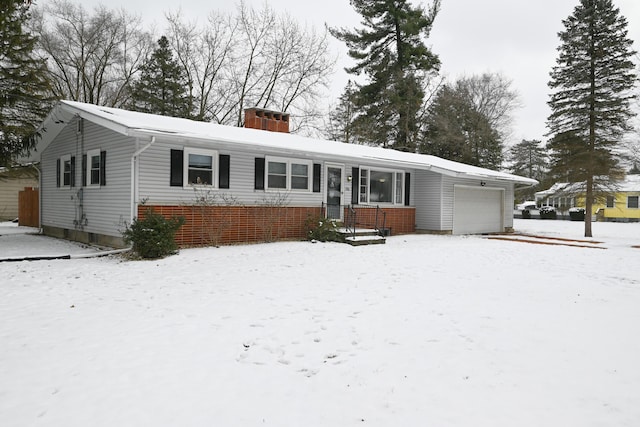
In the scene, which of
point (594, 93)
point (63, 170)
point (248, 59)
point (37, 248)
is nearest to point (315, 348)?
point (37, 248)

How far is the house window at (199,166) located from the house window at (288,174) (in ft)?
5.89

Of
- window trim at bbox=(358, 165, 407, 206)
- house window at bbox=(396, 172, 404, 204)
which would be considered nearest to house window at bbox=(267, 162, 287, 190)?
window trim at bbox=(358, 165, 407, 206)

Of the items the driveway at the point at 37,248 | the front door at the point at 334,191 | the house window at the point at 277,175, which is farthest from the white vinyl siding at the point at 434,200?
the driveway at the point at 37,248

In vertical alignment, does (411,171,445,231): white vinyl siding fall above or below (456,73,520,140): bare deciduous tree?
below

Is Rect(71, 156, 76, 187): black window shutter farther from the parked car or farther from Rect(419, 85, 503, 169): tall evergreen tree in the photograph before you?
the parked car

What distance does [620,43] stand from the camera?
58.4ft

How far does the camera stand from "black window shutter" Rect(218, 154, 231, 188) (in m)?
11.4

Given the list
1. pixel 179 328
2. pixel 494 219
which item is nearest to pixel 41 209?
pixel 179 328

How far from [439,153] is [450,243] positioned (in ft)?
57.9

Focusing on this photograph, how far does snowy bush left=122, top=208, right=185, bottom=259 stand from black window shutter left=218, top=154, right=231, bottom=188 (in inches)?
95.5

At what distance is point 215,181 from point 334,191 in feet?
14.4

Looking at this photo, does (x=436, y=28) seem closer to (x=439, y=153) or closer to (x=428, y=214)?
(x=439, y=153)

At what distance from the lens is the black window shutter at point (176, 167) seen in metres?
10.6

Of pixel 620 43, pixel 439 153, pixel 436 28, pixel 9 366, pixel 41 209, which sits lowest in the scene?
pixel 9 366
